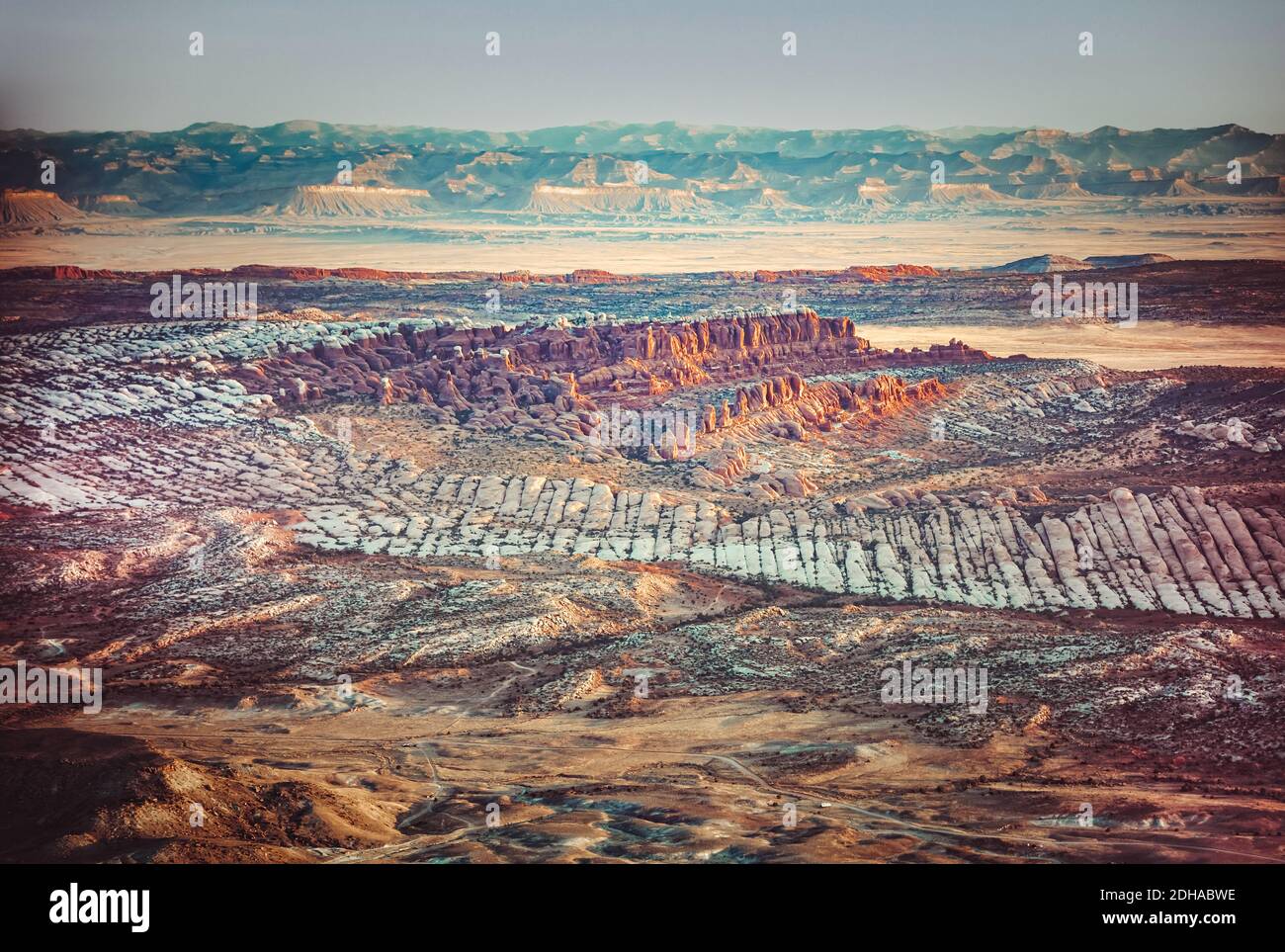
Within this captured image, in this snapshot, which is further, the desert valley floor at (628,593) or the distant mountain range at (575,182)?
the distant mountain range at (575,182)

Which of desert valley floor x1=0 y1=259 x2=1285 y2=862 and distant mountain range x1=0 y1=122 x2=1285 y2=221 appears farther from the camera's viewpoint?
distant mountain range x1=0 y1=122 x2=1285 y2=221

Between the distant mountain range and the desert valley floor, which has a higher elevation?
the distant mountain range

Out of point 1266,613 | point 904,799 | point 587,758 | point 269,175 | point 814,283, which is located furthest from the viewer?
point 269,175

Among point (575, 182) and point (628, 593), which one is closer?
point (628, 593)

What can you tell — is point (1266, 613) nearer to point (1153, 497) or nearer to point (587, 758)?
point (1153, 497)

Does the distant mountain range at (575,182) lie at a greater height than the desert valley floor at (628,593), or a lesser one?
greater

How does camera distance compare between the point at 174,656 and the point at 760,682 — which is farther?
the point at 174,656

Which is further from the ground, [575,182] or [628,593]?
[575,182]

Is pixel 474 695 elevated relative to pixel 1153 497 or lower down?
lower down
